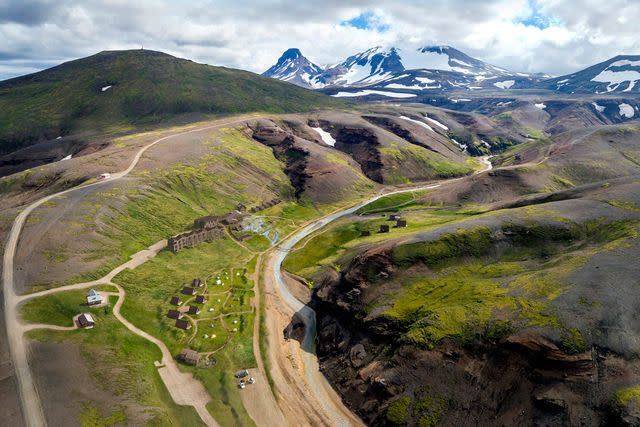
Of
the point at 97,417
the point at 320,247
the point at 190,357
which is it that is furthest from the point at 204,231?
the point at 97,417

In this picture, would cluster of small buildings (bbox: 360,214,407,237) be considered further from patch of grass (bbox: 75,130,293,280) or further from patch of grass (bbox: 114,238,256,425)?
patch of grass (bbox: 75,130,293,280)

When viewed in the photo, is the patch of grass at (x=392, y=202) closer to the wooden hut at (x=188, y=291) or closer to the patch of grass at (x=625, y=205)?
the patch of grass at (x=625, y=205)

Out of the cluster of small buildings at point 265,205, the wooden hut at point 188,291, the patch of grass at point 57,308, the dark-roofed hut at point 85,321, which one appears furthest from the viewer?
the cluster of small buildings at point 265,205

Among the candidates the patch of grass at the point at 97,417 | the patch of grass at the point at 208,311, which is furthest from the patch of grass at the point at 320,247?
the patch of grass at the point at 97,417

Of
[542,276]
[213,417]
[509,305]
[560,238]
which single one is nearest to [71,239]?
[213,417]

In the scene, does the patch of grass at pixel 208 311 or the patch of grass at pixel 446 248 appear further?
the patch of grass at pixel 446 248

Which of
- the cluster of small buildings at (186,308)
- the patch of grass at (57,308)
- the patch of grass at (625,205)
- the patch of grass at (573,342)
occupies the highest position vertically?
the patch of grass at (625,205)
